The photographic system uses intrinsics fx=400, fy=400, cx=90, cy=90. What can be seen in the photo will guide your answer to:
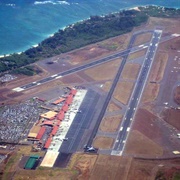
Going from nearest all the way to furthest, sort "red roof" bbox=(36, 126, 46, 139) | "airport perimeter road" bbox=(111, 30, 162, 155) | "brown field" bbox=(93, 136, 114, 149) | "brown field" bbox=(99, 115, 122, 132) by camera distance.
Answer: "brown field" bbox=(93, 136, 114, 149), "airport perimeter road" bbox=(111, 30, 162, 155), "red roof" bbox=(36, 126, 46, 139), "brown field" bbox=(99, 115, 122, 132)

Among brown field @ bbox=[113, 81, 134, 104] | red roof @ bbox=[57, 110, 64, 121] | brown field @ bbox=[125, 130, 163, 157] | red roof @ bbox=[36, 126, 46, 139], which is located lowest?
red roof @ bbox=[36, 126, 46, 139]

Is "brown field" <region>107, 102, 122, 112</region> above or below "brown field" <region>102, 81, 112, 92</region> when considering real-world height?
below

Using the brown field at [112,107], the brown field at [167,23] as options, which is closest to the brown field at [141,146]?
the brown field at [112,107]

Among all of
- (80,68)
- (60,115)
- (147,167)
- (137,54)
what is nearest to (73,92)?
(60,115)

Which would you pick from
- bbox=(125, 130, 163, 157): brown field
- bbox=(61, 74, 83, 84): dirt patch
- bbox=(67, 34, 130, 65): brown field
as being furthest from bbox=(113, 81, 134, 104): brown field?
bbox=(67, 34, 130, 65): brown field

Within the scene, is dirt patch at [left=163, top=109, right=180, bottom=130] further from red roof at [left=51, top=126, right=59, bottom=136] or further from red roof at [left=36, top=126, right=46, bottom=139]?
red roof at [left=36, top=126, right=46, bottom=139]

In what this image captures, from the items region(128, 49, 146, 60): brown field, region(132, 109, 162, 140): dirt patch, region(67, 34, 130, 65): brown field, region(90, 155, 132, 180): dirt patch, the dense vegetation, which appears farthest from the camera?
the dense vegetation

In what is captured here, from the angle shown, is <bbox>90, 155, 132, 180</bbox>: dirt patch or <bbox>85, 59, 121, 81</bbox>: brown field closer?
<bbox>90, 155, 132, 180</bbox>: dirt patch
